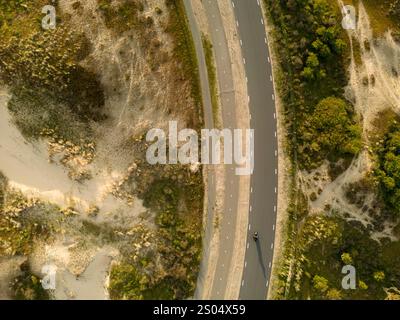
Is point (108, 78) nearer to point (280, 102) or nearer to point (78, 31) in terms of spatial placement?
point (78, 31)

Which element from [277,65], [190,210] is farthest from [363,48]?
[190,210]

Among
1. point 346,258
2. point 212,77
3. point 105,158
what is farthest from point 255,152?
point 105,158

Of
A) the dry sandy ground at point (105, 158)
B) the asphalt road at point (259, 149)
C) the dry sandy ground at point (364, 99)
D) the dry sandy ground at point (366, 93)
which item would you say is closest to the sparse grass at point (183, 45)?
the dry sandy ground at point (105, 158)

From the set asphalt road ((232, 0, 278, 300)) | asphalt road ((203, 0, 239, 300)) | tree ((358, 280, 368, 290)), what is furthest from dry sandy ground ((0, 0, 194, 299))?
tree ((358, 280, 368, 290))

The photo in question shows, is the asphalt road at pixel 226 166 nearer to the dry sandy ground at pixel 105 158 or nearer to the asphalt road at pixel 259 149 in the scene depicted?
the asphalt road at pixel 259 149

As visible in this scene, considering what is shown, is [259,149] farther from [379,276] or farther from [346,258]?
[379,276]

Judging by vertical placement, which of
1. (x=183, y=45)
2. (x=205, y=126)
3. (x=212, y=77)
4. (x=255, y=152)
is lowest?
(x=255, y=152)
